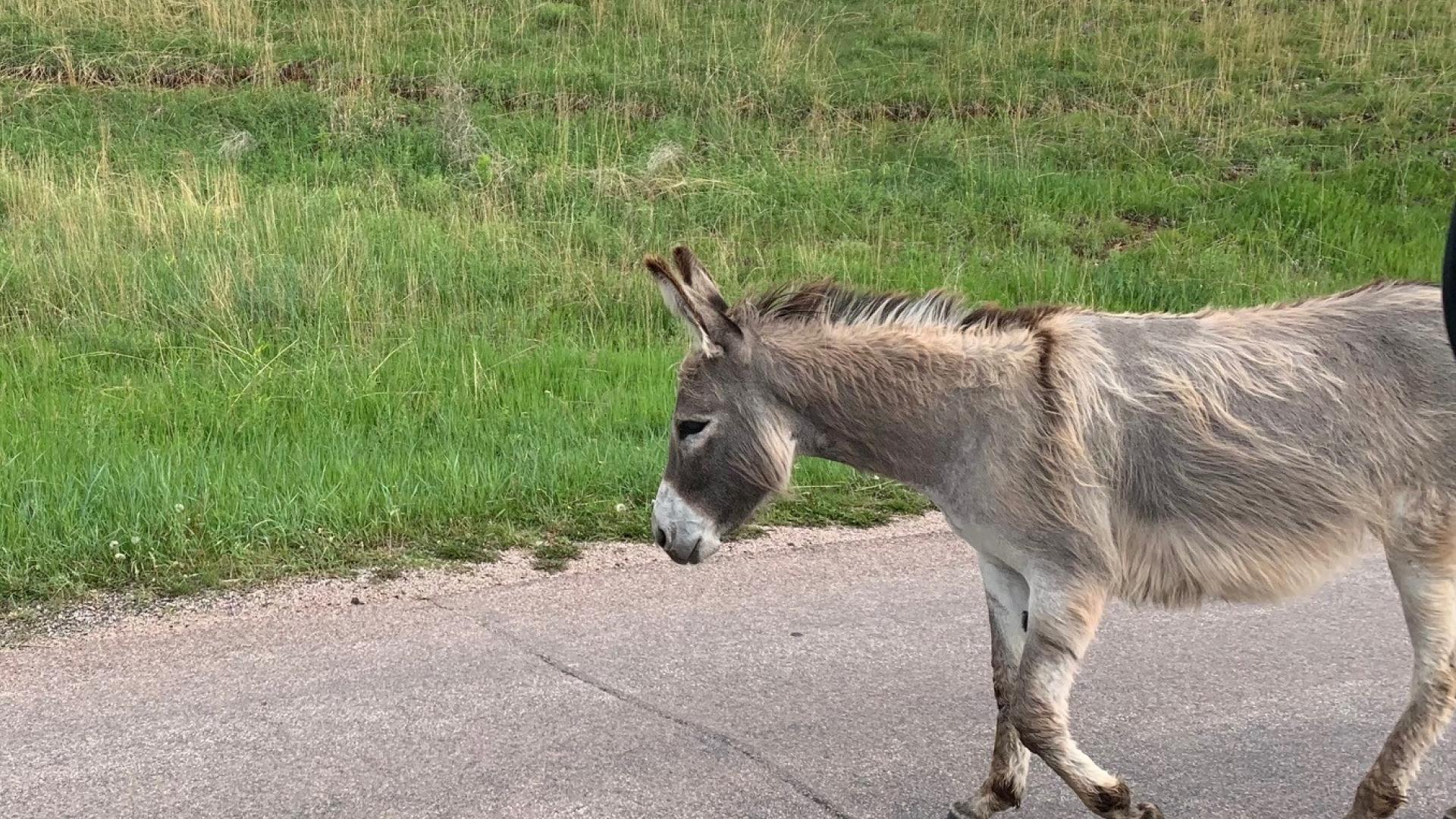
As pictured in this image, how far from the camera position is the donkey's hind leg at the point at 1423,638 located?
356 centimetres

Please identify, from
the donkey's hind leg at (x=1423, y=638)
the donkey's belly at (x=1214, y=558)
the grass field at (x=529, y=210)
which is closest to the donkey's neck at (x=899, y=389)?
the donkey's belly at (x=1214, y=558)

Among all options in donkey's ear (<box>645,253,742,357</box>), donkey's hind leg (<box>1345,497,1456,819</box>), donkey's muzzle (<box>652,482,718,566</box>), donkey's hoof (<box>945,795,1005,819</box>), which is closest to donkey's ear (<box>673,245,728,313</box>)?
donkey's ear (<box>645,253,742,357</box>)

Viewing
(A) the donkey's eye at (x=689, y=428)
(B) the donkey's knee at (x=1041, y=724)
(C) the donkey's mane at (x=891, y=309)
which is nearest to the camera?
(B) the donkey's knee at (x=1041, y=724)

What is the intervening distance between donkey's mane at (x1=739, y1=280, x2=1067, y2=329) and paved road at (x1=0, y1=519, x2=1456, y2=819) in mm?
1310

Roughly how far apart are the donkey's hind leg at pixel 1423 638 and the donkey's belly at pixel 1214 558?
0.13 m

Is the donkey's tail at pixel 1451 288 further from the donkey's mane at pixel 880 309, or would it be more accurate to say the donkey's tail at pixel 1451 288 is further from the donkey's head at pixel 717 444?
the donkey's head at pixel 717 444

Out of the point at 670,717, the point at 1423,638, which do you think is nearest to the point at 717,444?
the point at 670,717

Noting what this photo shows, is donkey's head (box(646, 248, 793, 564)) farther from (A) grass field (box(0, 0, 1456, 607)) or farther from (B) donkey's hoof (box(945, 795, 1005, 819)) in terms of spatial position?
(A) grass field (box(0, 0, 1456, 607))

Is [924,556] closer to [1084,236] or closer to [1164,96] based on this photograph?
[1084,236]

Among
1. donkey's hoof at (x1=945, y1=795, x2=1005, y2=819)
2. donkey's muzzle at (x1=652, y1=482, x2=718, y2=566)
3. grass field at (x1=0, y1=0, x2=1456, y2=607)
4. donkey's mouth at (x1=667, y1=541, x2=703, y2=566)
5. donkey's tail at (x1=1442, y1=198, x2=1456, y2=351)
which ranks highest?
donkey's tail at (x1=1442, y1=198, x2=1456, y2=351)

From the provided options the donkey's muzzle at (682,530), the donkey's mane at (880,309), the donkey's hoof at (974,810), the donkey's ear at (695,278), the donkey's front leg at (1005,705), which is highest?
the donkey's ear at (695,278)

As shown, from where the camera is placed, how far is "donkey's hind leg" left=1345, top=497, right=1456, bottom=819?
3557mm

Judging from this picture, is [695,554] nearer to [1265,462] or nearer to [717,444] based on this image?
[717,444]

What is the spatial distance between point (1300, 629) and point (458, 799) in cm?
326
